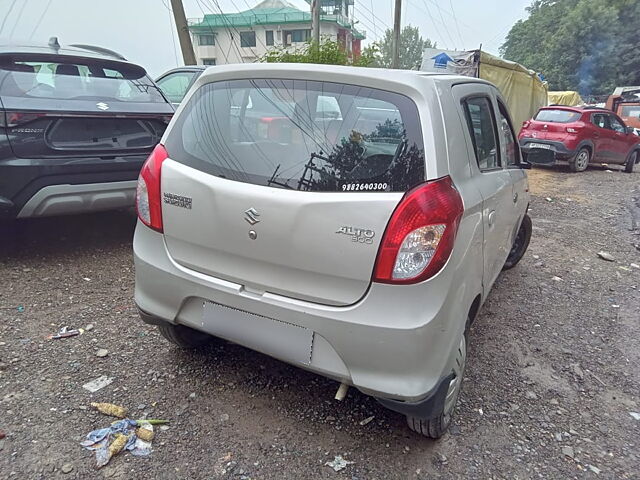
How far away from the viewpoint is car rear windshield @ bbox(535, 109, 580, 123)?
37.1 feet

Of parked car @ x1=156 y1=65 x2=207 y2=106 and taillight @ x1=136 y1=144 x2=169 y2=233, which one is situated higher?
parked car @ x1=156 y1=65 x2=207 y2=106

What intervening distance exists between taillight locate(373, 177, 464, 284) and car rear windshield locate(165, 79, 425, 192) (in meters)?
0.08

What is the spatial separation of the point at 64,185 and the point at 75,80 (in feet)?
3.24

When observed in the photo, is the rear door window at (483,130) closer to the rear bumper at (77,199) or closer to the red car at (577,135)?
the rear bumper at (77,199)

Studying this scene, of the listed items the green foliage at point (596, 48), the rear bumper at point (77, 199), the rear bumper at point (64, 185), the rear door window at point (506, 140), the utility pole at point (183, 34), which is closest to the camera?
the rear door window at point (506, 140)

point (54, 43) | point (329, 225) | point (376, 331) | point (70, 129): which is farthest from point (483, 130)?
point (54, 43)

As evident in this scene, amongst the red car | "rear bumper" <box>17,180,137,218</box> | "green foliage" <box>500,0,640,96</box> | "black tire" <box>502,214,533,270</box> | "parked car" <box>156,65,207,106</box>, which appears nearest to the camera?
"rear bumper" <box>17,180,137,218</box>

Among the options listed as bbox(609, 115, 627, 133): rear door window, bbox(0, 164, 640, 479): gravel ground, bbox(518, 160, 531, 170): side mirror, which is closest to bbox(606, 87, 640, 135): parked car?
bbox(609, 115, 627, 133): rear door window

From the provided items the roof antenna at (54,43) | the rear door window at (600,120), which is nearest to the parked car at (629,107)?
the rear door window at (600,120)

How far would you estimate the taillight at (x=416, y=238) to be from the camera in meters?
1.67

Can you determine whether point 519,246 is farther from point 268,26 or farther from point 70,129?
point 268,26

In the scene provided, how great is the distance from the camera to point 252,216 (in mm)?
1854

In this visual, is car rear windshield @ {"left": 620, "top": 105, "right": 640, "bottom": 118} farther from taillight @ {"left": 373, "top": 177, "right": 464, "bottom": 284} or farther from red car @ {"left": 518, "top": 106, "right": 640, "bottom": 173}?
taillight @ {"left": 373, "top": 177, "right": 464, "bottom": 284}

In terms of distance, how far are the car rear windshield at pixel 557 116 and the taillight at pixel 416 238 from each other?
454 inches
